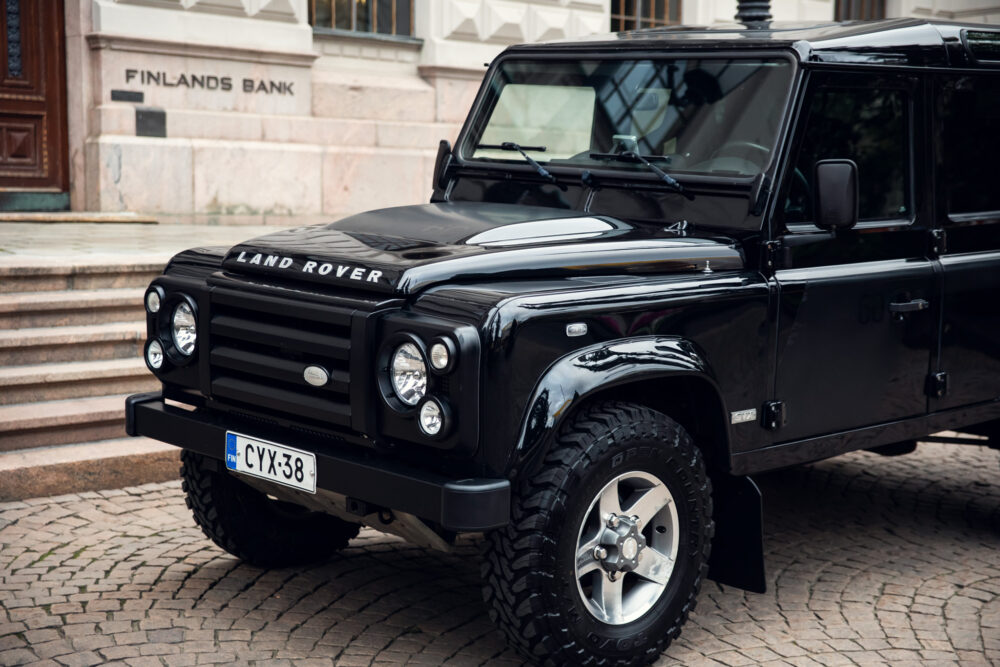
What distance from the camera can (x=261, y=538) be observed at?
4.74 m

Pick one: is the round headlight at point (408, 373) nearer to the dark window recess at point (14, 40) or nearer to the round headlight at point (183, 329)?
the round headlight at point (183, 329)

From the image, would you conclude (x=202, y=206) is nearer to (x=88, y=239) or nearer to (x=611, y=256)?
(x=88, y=239)

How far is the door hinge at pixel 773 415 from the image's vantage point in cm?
426

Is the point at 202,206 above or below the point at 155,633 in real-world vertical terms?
above

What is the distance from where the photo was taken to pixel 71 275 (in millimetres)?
6938

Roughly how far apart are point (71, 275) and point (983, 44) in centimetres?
489

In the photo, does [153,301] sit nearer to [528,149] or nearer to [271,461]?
[271,461]

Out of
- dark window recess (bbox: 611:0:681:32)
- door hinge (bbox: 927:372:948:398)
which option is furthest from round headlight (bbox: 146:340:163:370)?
dark window recess (bbox: 611:0:681:32)

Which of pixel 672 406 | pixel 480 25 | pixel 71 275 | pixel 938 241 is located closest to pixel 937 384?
pixel 938 241

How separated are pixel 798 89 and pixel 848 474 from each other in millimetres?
2903

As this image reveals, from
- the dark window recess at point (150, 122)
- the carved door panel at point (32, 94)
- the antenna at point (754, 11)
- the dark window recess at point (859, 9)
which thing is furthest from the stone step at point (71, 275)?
the dark window recess at point (859, 9)

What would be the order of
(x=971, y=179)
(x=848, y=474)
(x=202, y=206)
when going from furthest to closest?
1. (x=202, y=206)
2. (x=848, y=474)
3. (x=971, y=179)

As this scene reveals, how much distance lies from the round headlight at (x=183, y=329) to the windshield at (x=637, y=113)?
5.01 ft

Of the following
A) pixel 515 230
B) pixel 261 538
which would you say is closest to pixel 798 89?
pixel 515 230
